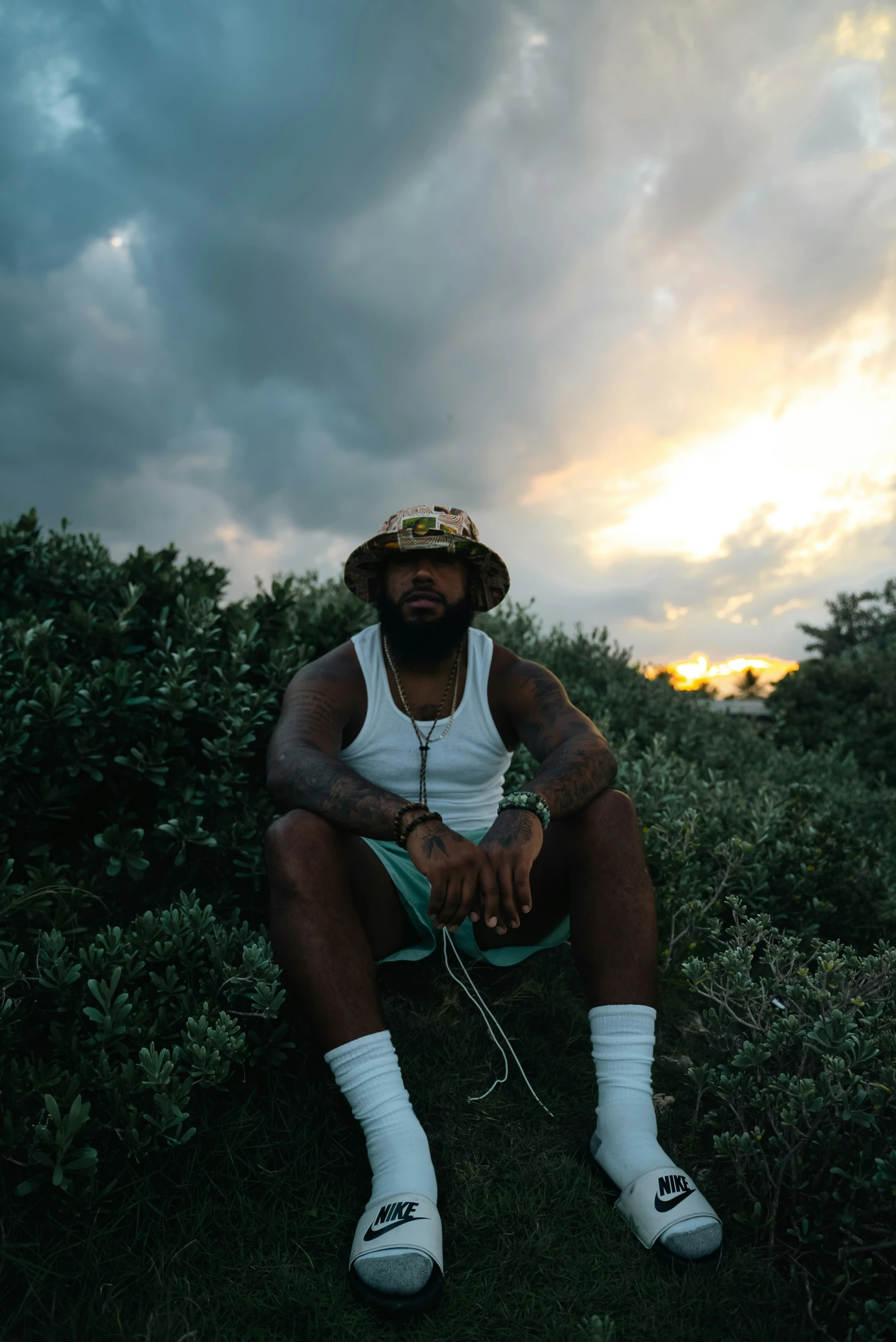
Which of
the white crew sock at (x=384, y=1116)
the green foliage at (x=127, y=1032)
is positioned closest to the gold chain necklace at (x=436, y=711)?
the green foliage at (x=127, y=1032)

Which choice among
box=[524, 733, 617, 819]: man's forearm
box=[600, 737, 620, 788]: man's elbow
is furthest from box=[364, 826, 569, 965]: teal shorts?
box=[600, 737, 620, 788]: man's elbow

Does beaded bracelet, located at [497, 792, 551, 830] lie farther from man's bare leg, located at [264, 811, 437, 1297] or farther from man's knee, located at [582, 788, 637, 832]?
man's bare leg, located at [264, 811, 437, 1297]

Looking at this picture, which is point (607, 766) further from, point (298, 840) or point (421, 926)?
point (298, 840)

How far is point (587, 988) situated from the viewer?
9.89 feet

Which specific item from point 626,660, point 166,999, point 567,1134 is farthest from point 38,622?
point 626,660

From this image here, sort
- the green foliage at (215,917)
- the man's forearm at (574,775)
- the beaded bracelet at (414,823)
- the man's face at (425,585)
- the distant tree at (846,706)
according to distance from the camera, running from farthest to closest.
Answer: the distant tree at (846,706)
the man's face at (425,585)
the man's forearm at (574,775)
the beaded bracelet at (414,823)
the green foliage at (215,917)

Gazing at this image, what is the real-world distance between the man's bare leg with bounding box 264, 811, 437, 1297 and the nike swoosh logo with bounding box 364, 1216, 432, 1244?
93 millimetres

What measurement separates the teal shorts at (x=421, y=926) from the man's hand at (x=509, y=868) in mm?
524

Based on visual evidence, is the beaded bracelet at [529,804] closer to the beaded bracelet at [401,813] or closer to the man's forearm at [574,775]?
the man's forearm at [574,775]

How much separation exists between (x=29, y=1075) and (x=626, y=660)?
306 inches

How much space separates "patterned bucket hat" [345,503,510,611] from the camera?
3.61m

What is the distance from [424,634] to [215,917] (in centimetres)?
153

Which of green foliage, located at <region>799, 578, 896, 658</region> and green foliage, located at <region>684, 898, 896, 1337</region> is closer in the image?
green foliage, located at <region>684, 898, 896, 1337</region>

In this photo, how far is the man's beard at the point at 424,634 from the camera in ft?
12.0
